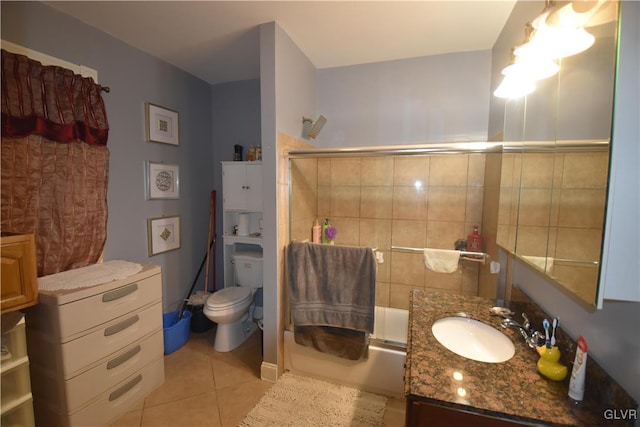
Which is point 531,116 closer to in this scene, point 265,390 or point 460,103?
point 460,103

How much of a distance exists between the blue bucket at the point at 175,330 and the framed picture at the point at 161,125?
1562 mm

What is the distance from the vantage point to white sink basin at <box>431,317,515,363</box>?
3.78ft

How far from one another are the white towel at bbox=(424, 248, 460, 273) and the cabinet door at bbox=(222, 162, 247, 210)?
169 cm

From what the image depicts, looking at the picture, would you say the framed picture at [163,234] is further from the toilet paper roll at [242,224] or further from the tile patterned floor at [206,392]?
the tile patterned floor at [206,392]

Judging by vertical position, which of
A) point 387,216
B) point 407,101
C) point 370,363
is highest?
point 407,101

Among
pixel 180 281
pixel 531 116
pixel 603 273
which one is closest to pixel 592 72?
pixel 531 116

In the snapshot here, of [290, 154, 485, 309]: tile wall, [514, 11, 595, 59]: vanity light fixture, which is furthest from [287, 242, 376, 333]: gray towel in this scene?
[514, 11, 595, 59]: vanity light fixture

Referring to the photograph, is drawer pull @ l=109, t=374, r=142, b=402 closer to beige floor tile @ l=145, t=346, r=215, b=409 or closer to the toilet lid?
beige floor tile @ l=145, t=346, r=215, b=409

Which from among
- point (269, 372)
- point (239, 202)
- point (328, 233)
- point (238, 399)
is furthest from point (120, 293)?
point (328, 233)

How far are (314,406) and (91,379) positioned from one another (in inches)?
50.7

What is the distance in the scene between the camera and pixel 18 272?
126 cm

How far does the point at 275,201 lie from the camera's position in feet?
6.22
